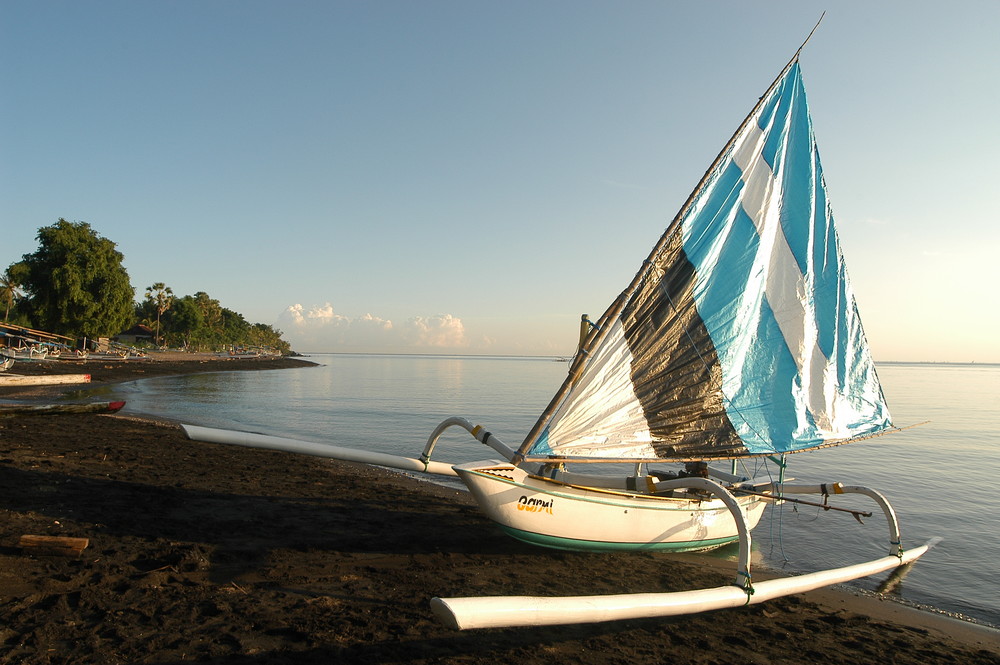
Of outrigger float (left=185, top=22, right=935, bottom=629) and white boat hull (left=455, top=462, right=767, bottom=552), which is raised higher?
outrigger float (left=185, top=22, right=935, bottom=629)

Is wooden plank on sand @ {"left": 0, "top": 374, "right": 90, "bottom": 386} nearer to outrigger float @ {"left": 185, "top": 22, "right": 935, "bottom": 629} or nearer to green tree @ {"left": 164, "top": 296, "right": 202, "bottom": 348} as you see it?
outrigger float @ {"left": 185, "top": 22, "right": 935, "bottom": 629}

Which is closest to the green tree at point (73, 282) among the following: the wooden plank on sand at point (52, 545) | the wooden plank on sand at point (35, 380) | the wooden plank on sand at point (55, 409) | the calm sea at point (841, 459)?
the calm sea at point (841, 459)

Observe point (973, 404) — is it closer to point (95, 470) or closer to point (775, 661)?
point (775, 661)

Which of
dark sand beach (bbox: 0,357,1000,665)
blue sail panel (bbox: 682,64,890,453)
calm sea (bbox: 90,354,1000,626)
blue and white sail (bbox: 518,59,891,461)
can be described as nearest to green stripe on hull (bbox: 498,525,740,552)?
dark sand beach (bbox: 0,357,1000,665)

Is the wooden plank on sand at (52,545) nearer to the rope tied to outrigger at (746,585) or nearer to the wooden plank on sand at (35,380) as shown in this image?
the rope tied to outrigger at (746,585)

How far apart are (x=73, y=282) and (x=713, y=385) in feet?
201

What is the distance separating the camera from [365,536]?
8734 millimetres

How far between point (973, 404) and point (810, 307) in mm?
59342

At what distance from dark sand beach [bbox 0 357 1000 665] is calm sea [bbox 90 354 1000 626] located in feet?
8.15

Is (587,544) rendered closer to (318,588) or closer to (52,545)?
(318,588)

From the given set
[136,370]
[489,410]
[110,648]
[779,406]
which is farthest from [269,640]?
[136,370]

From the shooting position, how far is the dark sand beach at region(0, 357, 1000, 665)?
202 inches

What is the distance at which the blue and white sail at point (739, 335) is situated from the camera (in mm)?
7832

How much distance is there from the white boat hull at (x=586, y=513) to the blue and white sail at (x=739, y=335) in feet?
2.13
